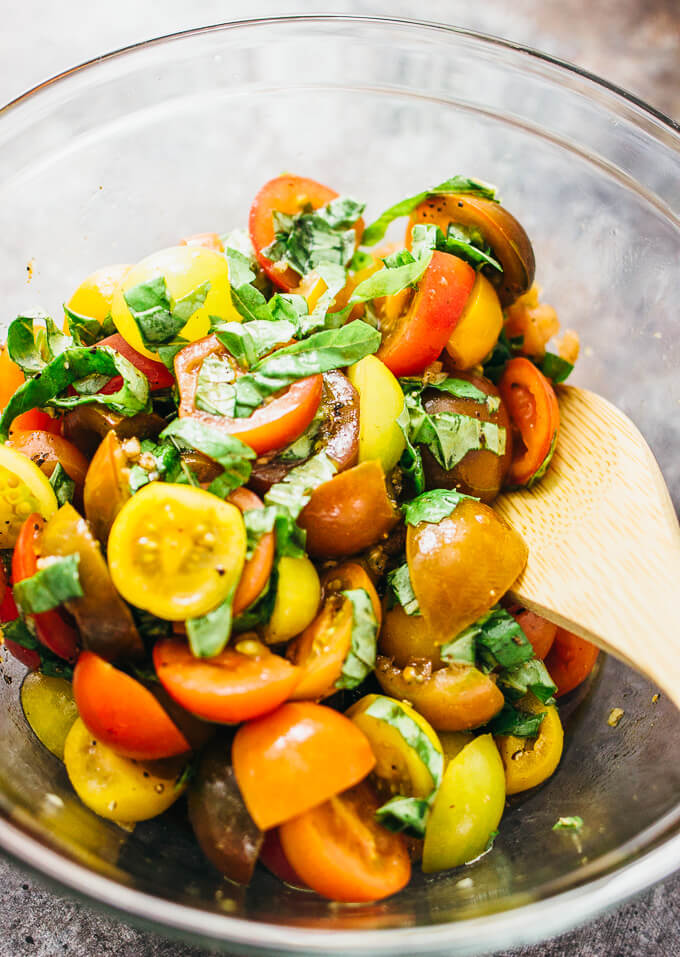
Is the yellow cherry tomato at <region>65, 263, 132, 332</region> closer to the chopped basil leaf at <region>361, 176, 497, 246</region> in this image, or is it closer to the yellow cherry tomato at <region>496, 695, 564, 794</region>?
the chopped basil leaf at <region>361, 176, 497, 246</region>

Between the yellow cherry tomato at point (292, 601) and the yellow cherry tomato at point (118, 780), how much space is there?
1.13 feet

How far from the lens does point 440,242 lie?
6.42 ft

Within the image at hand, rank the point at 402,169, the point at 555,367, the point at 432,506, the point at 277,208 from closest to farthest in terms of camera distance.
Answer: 1. the point at 432,506
2. the point at 277,208
3. the point at 555,367
4. the point at 402,169

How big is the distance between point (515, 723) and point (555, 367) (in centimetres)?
99

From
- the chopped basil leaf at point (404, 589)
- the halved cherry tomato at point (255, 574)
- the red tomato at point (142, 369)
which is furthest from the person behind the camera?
the red tomato at point (142, 369)

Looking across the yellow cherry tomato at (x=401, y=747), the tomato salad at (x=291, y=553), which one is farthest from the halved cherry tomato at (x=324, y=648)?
the yellow cherry tomato at (x=401, y=747)

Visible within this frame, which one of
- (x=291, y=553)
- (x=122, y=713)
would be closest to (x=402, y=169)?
(x=291, y=553)

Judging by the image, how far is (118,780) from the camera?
1637 millimetres

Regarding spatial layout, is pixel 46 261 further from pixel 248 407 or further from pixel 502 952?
pixel 502 952

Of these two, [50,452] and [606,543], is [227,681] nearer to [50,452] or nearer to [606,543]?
[50,452]

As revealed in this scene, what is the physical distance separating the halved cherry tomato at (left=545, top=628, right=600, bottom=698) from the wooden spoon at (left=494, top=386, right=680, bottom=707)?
23 centimetres

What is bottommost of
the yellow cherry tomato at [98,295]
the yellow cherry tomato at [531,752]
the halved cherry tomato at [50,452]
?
the yellow cherry tomato at [531,752]

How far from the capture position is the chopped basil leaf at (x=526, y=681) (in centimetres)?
184

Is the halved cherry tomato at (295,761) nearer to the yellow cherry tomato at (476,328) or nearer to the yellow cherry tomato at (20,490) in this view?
the yellow cherry tomato at (20,490)
